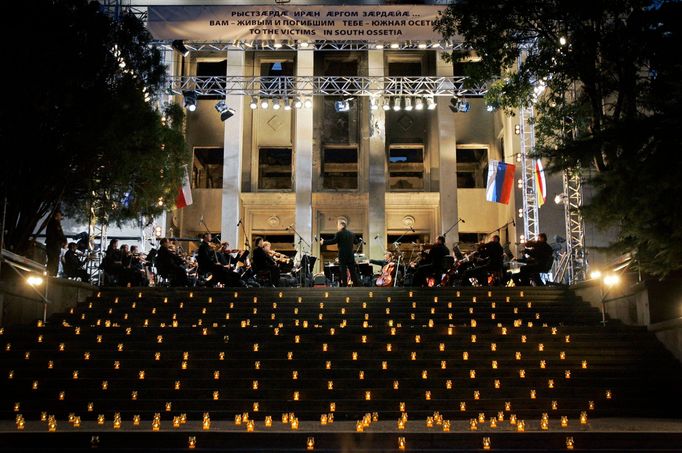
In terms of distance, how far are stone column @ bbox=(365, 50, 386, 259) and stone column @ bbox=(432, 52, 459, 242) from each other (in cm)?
207

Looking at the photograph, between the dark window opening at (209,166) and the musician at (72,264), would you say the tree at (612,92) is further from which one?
the dark window opening at (209,166)

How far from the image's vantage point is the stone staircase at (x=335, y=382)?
8.09 metres

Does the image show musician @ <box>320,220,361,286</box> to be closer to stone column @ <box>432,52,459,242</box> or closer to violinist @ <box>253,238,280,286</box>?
violinist @ <box>253,238,280,286</box>

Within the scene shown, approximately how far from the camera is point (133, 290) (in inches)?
613

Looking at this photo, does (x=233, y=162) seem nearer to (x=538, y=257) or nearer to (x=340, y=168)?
(x=340, y=168)

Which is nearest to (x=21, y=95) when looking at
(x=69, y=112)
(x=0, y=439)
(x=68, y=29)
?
(x=69, y=112)

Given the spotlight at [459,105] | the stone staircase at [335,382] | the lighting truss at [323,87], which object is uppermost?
the lighting truss at [323,87]

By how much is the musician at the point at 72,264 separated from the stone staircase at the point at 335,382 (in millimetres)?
2740

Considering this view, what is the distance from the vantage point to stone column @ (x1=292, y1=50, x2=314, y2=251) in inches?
1035

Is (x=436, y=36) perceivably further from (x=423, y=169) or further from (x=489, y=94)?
(x=423, y=169)

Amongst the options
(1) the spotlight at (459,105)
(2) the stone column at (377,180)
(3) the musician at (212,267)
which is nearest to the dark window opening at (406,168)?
(2) the stone column at (377,180)

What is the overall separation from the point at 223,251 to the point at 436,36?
8.89 metres

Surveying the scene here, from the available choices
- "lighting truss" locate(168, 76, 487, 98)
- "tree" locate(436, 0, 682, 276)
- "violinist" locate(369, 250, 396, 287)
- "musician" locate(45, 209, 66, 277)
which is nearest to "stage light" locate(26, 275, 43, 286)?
"musician" locate(45, 209, 66, 277)

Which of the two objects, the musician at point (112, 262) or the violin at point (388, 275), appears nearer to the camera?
the musician at point (112, 262)
